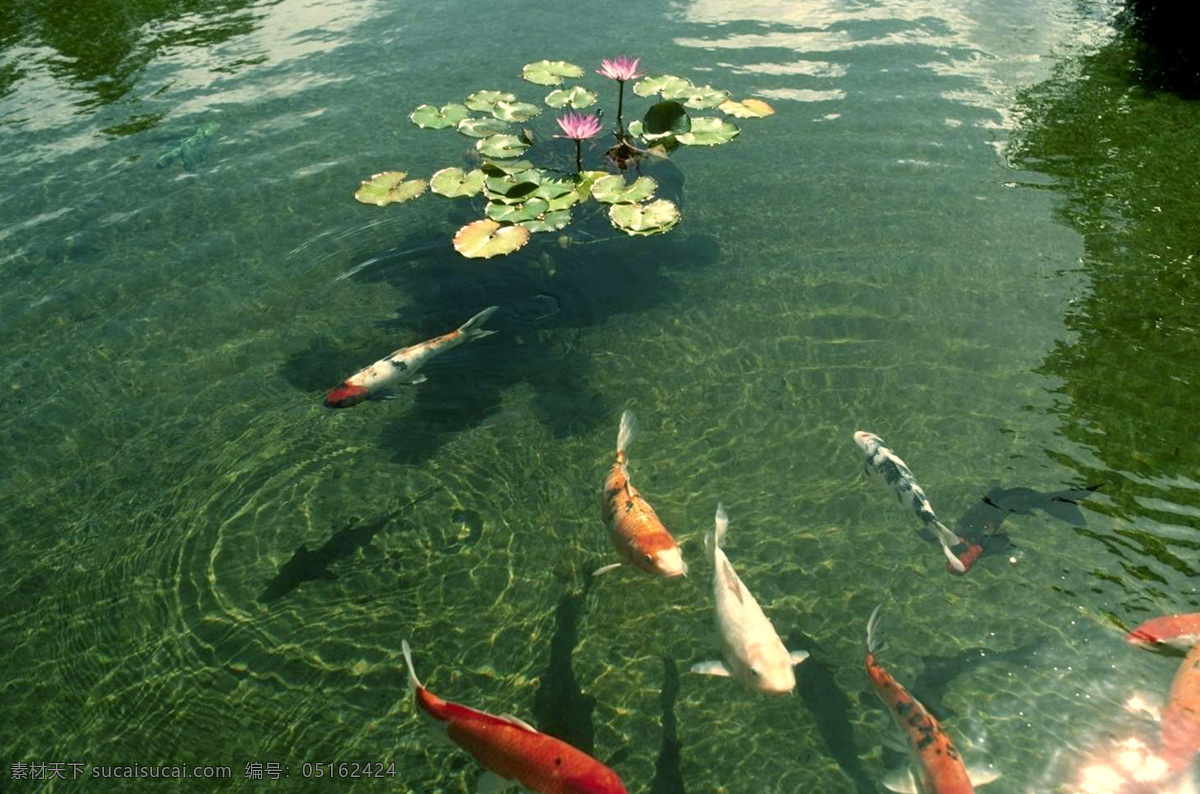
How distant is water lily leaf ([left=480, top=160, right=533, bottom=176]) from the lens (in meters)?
7.43

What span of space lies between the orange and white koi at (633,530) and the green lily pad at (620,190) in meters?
2.64

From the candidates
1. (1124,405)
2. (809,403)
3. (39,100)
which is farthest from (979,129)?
(39,100)

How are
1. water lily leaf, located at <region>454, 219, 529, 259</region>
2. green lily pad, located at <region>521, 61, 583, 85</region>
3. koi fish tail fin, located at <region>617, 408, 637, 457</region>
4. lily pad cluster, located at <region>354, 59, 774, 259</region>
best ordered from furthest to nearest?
green lily pad, located at <region>521, 61, 583, 85</region>
lily pad cluster, located at <region>354, 59, 774, 259</region>
water lily leaf, located at <region>454, 219, 529, 259</region>
koi fish tail fin, located at <region>617, 408, 637, 457</region>

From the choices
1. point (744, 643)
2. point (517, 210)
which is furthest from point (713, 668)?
point (517, 210)

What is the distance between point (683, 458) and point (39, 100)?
1005 cm

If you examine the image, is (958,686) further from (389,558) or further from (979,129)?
(979,129)

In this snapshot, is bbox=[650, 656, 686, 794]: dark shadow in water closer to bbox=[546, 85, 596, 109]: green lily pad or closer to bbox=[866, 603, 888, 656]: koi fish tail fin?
bbox=[866, 603, 888, 656]: koi fish tail fin

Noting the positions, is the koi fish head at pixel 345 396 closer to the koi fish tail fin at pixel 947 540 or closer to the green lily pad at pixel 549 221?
the green lily pad at pixel 549 221

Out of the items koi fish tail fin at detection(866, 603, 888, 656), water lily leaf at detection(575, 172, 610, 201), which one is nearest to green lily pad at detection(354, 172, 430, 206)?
water lily leaf at detection(575, 172, 610, 201)

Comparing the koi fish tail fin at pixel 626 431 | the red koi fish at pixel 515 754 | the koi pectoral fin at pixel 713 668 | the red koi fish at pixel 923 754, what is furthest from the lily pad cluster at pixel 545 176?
the red koi fish at pixel 923 754

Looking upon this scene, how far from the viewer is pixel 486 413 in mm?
6504

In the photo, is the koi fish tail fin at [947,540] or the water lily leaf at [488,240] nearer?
the koi fish tail fin at [947,540]

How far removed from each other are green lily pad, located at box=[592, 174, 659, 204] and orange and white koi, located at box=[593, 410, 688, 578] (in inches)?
104

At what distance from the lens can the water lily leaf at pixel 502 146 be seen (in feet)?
25.3
